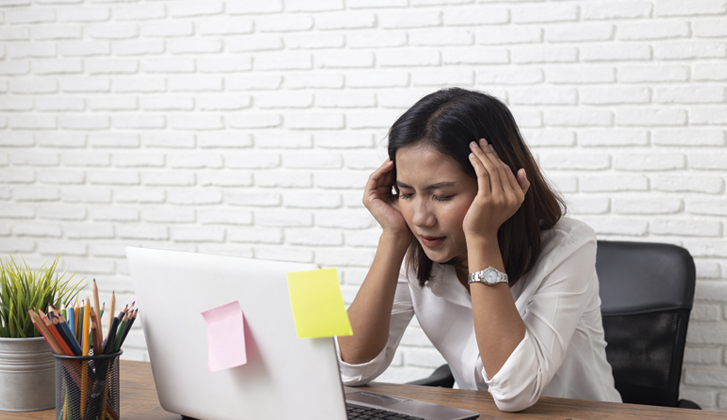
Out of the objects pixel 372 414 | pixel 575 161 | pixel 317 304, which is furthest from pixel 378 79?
pixel 317 304

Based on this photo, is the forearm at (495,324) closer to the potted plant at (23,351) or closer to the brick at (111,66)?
the potted plant at (23,351)

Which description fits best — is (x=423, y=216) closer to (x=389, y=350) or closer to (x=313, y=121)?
(x=389, y=350)

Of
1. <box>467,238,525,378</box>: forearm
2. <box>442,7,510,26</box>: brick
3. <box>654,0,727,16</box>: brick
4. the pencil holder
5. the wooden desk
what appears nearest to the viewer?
the pencil holder

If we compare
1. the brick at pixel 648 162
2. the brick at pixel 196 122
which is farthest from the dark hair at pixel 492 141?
the brick at pixel 196 122

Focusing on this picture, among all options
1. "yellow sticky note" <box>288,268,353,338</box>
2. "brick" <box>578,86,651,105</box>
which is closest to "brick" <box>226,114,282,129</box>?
"brick" <box>578,86,651,105</box>

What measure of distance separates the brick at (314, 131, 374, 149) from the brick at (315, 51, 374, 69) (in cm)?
25

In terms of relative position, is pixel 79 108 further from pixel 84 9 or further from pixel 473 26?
pixel 473 26

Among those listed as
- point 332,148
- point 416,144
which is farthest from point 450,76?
point 416,144

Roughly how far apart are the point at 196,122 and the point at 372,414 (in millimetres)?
1798

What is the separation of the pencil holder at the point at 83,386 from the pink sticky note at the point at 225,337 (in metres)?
0.18

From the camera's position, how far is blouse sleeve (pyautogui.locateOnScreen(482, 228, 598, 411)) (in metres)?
1.08

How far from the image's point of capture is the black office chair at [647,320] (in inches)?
63.8

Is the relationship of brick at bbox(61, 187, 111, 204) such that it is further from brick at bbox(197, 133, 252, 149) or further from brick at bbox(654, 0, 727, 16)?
brick at bbox(654, 0, 727, 16)

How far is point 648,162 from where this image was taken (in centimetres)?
206
